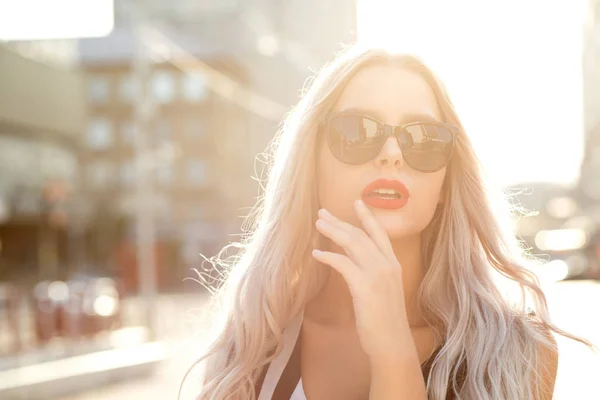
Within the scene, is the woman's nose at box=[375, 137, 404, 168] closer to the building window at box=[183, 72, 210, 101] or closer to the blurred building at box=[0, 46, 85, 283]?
the blurred building at box=[0, 46, 85, 283]

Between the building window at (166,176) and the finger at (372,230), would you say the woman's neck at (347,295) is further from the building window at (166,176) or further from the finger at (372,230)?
the building window at (166,176)

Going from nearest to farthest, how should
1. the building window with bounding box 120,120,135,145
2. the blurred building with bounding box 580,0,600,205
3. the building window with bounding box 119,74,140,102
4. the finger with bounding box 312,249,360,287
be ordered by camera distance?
the finger with bounding box 312,249,360,287 < the blurred building with bounding box 580,0,600,205 < the building window with bounding box 119,74,140,102 < the building window with bounding box 120,120,135,145

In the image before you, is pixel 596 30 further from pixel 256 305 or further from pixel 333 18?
pixel 256 305

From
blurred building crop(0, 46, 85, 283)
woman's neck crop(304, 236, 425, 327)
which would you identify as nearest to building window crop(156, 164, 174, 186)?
blurred building crop(0, 46, 85, 283)

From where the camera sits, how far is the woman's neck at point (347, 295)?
8.26 ft

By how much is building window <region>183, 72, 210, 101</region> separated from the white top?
70.7m

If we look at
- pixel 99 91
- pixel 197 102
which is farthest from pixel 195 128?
pixel 99 91

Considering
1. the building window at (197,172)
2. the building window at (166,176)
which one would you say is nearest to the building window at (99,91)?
the building window at (197,172)

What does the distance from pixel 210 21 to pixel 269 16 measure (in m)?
3.45

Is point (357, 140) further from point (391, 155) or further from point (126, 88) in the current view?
point (126, 88)

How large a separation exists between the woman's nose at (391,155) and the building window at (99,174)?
218ft

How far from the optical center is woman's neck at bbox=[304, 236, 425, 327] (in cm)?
252

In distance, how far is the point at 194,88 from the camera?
240 ft

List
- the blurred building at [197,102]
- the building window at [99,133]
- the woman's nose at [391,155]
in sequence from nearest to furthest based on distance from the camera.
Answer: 1. the woman's nose at [391,155]
2. the blurred building at [197,102]
3. the building window at [99,133]
